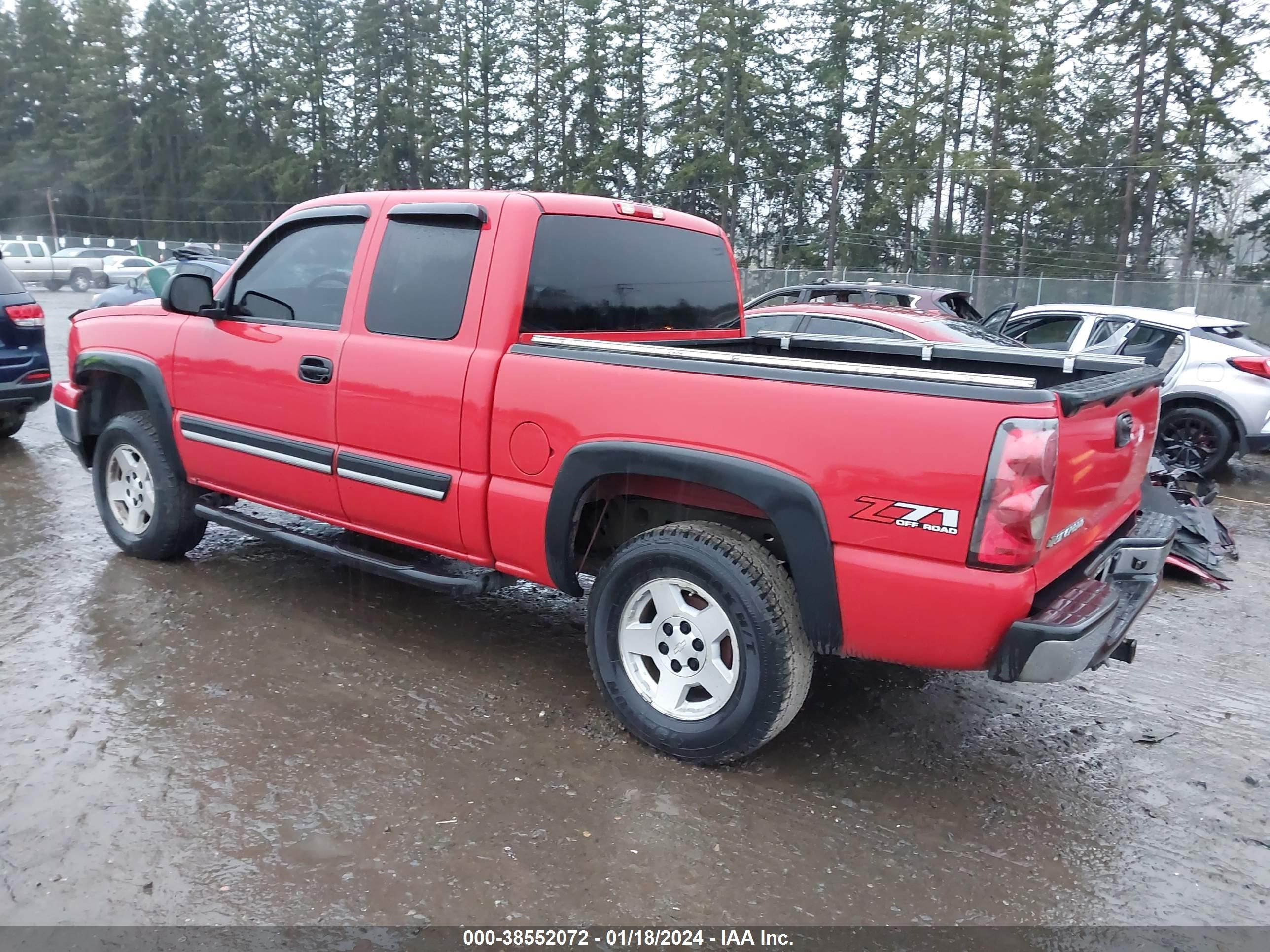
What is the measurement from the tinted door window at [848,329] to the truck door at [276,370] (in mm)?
5054

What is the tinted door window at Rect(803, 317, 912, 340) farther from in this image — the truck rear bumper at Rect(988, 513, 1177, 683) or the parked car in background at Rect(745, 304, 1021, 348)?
the truck rear bumper at Rect(988, 513, 1177, 683)

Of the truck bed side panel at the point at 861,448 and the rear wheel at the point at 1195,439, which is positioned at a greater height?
the truck bed side panel at the point at 861,448

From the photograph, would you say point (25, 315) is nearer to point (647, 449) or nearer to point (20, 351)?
point (20, 351)

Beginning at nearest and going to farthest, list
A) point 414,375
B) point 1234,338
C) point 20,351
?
point 414,375
point 20,351
point 1234,338

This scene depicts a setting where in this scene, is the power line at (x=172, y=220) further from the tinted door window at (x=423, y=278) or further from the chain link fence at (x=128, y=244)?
the tinted door window at (x=423, y=278)

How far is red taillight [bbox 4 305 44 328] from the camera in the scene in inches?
300

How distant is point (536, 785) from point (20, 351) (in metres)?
6.84

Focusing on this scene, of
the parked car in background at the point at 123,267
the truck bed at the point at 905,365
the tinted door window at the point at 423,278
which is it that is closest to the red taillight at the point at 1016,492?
the truck bed at the point at 905,365

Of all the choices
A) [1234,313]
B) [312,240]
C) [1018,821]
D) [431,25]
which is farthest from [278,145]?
[1018,821]

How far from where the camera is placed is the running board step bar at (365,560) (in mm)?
3838

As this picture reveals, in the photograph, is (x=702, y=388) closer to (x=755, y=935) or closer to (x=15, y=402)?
(x=755, y=935)

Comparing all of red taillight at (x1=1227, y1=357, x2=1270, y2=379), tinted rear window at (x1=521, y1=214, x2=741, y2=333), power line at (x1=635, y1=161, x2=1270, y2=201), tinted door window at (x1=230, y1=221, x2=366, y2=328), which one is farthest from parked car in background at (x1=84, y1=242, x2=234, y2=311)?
power line at (x1=635, y1=161, x2=1270, y2=201)

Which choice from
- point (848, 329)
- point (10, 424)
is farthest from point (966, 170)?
point (10, 424)

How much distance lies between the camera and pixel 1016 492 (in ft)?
8.50
